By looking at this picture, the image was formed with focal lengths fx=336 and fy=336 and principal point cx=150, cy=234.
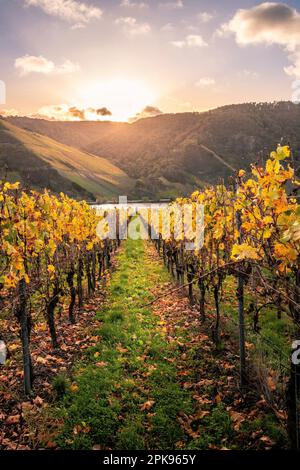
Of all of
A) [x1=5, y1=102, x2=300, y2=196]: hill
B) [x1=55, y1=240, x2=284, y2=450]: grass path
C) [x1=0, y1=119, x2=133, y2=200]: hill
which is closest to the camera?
[x1=55, y1=240, x2=284, y2=450]: grass path

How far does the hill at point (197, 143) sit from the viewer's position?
112m

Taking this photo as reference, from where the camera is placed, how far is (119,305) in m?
10.6

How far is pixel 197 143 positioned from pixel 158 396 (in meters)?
137

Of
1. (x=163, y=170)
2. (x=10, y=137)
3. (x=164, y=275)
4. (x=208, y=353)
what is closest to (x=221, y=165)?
(x=163, y=170)

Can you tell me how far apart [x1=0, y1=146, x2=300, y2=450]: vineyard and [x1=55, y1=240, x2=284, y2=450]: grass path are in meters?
0.02

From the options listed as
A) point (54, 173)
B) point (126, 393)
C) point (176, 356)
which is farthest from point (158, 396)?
point (54, 173)

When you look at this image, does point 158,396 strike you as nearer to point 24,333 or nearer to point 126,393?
point 126,393

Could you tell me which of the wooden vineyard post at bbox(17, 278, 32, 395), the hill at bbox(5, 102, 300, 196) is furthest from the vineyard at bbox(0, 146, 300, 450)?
the hill at bbox(5, 102, 300, 196)

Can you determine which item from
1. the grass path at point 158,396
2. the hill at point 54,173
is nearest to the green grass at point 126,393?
the grass path at point 158,396

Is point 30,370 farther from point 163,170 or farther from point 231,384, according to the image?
point 163,170

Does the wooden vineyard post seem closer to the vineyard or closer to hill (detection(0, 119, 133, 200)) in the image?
the vineyard

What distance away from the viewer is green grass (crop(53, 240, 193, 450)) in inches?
192

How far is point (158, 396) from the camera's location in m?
5.84

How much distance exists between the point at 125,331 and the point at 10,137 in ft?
356
